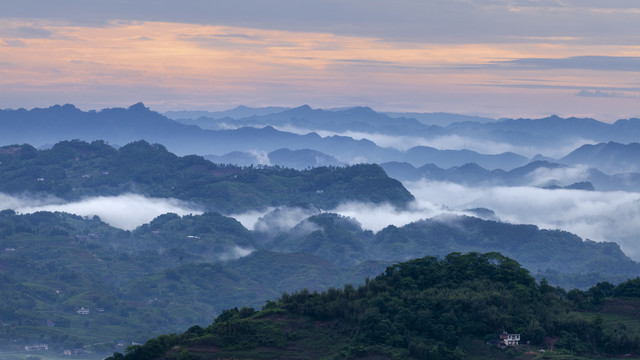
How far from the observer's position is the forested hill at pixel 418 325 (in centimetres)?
7238

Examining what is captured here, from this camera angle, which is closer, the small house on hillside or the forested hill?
the forested hill

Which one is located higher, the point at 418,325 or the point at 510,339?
the point at 418,325

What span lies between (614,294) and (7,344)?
429 feet

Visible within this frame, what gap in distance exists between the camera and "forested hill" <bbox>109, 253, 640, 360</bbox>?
2849 inches

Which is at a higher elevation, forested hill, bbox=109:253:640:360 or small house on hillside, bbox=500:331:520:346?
forested hill, bbox=109:253:640:360

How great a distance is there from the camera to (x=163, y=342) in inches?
2928

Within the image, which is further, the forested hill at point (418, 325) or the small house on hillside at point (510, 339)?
the small house on hillside at point (510, 339)

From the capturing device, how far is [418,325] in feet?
251

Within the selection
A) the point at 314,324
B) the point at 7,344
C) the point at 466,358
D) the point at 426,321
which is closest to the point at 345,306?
the point at 314,324

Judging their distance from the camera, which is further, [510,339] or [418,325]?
[418,325]

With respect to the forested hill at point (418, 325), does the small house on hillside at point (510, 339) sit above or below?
below

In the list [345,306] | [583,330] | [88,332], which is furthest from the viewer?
[88,332]

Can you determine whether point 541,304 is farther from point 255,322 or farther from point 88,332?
point 88,332

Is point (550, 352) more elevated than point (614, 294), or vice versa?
point (614, 294)
